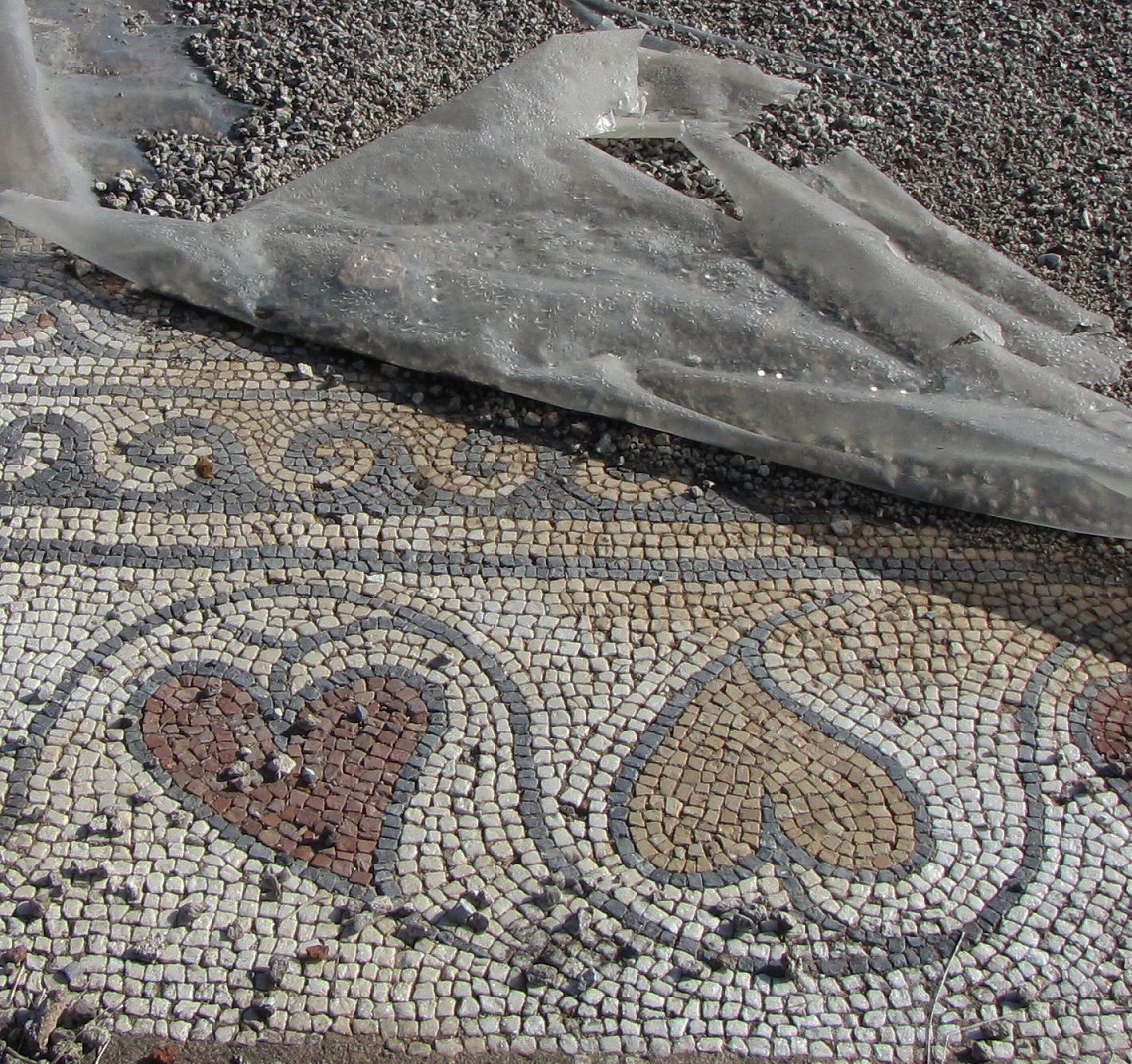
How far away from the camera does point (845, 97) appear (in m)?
9.06

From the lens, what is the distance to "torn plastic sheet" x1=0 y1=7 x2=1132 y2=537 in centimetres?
618

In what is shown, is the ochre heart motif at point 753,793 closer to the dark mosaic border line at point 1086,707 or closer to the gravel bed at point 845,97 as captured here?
the dark mosaic border line at point 1086,707

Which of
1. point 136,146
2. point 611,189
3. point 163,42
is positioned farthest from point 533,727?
point 163,42

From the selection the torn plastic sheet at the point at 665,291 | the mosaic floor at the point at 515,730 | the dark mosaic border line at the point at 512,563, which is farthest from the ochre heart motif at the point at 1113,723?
the torn plastic sheet at the point at 665,291

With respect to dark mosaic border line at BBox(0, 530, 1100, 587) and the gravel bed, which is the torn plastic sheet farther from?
the gravel bed

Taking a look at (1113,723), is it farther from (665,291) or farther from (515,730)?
(665,291)

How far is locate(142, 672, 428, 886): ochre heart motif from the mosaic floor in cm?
1

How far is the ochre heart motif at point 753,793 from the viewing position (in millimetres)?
4785

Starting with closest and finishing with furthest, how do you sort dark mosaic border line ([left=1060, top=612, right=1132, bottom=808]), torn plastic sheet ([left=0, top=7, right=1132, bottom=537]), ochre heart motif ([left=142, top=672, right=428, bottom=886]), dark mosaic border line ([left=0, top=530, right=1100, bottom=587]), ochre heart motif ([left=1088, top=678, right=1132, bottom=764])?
ochre heart motif ([left=142, top=672, right=428, bottom=886])
dark mosaic border line ([left=1060, top=612, right=1132, bottom=808])
ochre heart motif ([left=1088, top=678, right=1132, bottom=764])
dark mosaic border line ([left=0, top=530, right=1100, bottom=587])
torn plastic sheet ([left=0, top=7, right=1132, bottom=537])

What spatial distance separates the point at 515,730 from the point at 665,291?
257cm

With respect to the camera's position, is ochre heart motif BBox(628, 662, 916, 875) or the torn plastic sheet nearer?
ochre heart motif BBox(628, 662, 916, 875)

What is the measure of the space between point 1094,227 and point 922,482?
9.40ft

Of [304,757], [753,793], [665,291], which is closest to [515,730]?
[304,757]

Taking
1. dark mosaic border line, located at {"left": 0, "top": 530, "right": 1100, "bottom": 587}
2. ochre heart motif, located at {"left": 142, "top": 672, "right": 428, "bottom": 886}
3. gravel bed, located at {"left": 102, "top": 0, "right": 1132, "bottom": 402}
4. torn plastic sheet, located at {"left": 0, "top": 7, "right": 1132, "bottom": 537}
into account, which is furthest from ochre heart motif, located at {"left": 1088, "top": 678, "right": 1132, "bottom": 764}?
ochre heart motif, located at {"left": 142, "top": 672, "right": 428, "bottom": 886}
